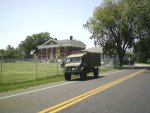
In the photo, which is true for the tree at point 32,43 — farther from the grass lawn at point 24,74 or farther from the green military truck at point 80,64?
the green military truck at point 80,64

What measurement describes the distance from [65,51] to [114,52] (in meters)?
33.7

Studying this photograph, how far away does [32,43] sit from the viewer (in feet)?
442

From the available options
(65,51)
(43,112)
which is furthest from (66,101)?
(65,51)

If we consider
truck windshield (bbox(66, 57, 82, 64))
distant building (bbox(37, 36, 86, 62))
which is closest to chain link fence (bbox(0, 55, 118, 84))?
truck windshield (bbox(66, 57, 82, 64))

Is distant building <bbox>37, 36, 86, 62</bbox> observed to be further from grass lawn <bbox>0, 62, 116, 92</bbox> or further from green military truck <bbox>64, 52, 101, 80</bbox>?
green military truck <bbox>64, 52, 101, 80</bbox>

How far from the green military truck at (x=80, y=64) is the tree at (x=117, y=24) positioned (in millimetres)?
29485

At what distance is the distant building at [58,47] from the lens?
90.5 meters

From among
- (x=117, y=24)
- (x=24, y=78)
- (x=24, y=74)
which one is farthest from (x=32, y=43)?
(x=24, y=78)

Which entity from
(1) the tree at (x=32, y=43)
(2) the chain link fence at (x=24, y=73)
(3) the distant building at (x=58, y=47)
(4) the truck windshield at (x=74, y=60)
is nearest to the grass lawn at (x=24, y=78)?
(2) the chain link fence at (x=24, y=73)

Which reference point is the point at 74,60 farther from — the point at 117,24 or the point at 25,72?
the point at 117,24

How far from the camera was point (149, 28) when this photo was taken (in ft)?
185

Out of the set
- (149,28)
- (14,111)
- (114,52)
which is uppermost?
(149,28)

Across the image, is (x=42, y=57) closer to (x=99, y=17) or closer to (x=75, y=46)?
(x=75, y=46)

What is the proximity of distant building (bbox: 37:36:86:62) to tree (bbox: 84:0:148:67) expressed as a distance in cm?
3076
